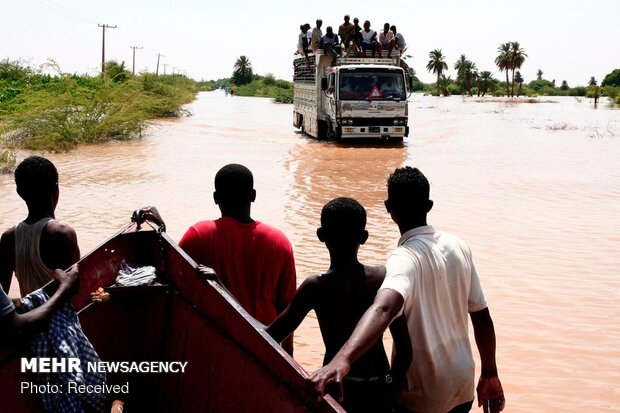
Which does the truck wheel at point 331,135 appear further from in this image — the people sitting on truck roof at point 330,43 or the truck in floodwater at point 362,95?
the people sitting on truck roof at point 330,43

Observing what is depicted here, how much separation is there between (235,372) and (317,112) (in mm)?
18397

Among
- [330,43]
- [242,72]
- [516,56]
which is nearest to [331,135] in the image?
[330,43]

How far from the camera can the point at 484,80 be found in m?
97.8

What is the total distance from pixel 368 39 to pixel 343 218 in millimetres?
17523

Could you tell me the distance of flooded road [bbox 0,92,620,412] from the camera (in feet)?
17.4

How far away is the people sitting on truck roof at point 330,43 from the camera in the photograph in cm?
1908

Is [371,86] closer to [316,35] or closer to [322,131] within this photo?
[316,35]

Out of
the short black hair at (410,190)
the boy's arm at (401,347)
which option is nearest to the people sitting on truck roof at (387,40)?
the short black hair at (410,190)

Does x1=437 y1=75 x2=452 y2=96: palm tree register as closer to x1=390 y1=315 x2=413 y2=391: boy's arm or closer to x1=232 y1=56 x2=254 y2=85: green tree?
x1=232 y1=56 x2=254 y2=85: green tree

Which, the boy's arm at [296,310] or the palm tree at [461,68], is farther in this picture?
the palm tree at [461,68]

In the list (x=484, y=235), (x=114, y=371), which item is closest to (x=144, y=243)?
(x=114, y=371)

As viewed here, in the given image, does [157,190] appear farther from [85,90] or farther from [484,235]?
[85,90]

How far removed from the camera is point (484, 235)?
30.0 ft

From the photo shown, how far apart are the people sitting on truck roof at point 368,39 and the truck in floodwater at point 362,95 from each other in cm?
39
